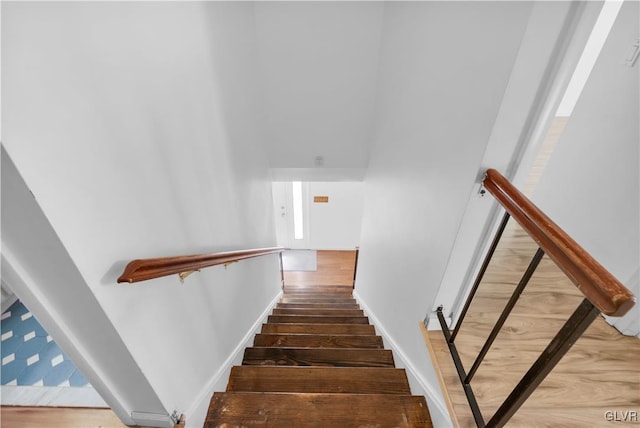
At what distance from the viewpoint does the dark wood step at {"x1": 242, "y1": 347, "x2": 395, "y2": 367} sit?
1.76m

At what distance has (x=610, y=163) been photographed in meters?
1.28

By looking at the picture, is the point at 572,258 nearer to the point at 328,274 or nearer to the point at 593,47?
the point at 593,47

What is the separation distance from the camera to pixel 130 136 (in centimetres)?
81

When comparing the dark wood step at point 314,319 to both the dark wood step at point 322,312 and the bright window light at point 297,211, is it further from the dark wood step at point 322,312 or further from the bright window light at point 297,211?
the bright window light at point 297,211

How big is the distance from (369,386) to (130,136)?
5.60 feet

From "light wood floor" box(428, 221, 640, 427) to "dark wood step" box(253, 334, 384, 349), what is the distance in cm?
84

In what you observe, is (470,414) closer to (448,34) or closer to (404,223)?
(404,223)

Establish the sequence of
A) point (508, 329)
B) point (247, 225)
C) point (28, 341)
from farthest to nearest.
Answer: point (247, 225), point (28, 341), point (508, 329)

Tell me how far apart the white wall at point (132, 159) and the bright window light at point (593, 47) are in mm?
1344

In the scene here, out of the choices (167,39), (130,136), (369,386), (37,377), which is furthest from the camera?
(37,377)

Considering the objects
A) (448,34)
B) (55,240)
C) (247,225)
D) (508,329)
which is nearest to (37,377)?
(247,225)

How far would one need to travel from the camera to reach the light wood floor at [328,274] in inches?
186

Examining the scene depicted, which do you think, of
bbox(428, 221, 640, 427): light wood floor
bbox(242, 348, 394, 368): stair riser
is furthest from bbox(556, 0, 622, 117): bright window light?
bbox(242, 348, 394, 368): stair riser

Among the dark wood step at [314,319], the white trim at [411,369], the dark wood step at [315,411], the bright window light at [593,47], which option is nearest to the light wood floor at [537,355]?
the white trim at [411,369]
